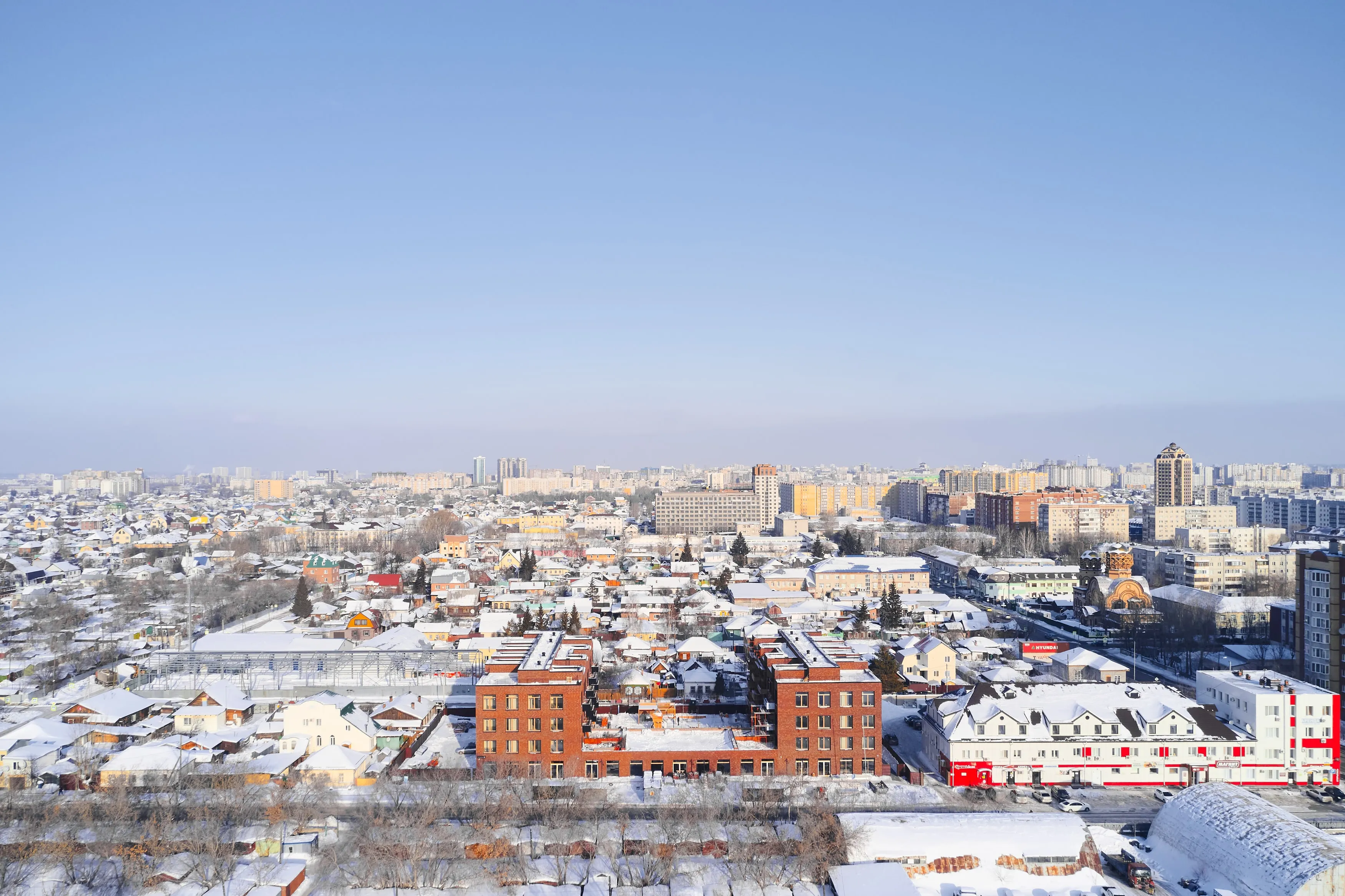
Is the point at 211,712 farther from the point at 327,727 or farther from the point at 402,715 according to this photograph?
the point at 402,715

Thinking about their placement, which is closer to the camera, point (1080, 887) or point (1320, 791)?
point (1080, 887)

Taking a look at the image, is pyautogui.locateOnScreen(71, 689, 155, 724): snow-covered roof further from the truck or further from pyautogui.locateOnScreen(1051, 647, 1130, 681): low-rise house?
pyautogui.locateOnScreen(1051, 647, 1130, 681): low-rise house

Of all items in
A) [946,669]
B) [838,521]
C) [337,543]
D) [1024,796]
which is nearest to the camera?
[1024,796]

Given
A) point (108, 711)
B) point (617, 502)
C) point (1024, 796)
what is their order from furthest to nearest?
point (617, 502)
point (108, 711)
point (1024, 796)

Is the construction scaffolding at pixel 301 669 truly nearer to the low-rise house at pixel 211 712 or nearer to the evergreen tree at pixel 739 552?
the low-rise house at pixel 211 712

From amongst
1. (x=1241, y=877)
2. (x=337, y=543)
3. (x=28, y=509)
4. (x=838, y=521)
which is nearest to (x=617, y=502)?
(x=838, y=521)

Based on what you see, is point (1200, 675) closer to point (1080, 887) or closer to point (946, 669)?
A: point (946, 669)

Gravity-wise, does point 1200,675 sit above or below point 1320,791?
above
